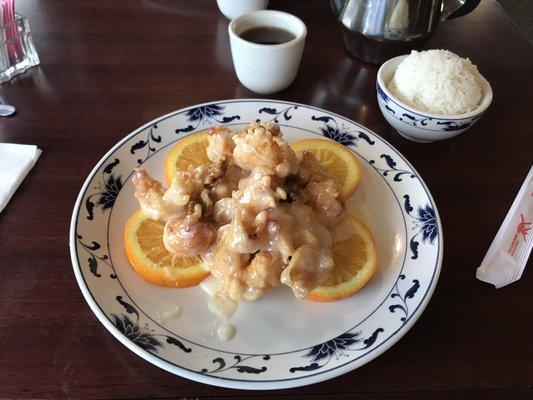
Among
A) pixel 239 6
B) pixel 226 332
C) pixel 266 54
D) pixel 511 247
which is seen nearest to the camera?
pixel 226 332

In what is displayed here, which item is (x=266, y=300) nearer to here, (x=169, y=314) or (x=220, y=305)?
(x=220, y=305)

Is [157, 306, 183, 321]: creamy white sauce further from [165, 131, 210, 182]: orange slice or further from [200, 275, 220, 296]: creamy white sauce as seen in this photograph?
[165, 131, 210, 182]: orange slice

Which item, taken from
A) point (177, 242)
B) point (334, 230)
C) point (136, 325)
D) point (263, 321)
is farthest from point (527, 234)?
point (136, 325)

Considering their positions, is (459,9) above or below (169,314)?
above

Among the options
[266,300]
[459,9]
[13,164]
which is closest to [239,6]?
[459,9]

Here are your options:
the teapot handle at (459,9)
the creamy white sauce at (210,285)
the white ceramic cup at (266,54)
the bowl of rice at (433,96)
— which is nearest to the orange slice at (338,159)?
the bowl of rice at (433,96)

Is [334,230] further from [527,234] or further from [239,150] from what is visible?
[527,234]
